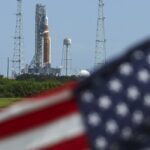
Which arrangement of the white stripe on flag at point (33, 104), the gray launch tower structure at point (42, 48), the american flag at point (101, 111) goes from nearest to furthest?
the american flag at point (101, 111) < the white stripe on flag at point (33, 104) < the gray launch tower structure at point (42, 48)

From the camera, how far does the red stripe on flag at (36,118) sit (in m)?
2.93

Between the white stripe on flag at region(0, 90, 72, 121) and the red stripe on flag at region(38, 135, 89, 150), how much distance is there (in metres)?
0.18

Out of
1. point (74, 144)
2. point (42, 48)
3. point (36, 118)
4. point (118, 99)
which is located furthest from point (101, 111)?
point (42, 48)

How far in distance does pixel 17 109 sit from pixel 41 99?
0.14m

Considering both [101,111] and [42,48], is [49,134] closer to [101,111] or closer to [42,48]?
[101,111]

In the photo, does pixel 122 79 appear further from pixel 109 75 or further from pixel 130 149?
pixel 130 149

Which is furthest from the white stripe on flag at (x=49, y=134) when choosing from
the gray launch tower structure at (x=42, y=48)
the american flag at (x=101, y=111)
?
the gray launch tower structure at (x=42, y=48)

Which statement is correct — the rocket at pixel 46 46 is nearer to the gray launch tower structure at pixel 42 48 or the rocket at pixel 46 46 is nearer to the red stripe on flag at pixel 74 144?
the gray launch tower structure at pixel 42 48

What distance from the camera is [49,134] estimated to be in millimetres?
2980

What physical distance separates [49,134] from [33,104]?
0.50 feet

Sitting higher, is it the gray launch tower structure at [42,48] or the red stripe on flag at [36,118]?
the gray launch tower structure at [42,48]

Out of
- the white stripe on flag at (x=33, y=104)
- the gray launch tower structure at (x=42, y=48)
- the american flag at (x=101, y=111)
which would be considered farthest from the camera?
the gray launch tower structure at (x=42, y=48)

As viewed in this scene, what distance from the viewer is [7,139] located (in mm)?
3080

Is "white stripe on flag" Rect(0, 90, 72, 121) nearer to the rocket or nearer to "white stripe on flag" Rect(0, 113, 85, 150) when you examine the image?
"white stripe on flag" Rect(0, 113, 85, 150)
